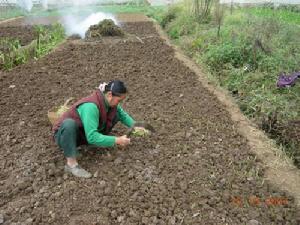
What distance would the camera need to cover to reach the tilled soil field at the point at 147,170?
11.6ft

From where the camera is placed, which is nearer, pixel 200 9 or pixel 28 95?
pixel 28 95

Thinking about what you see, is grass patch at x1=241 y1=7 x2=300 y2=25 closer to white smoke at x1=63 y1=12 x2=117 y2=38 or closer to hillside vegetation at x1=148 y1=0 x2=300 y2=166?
hillside vegetation at x1=148 y1=0 x2=300 y2=166

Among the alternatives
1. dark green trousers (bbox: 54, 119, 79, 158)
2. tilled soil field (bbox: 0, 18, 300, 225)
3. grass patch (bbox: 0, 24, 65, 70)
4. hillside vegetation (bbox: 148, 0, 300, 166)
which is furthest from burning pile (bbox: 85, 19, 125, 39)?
dark green trousers (bbox: 54, 119, 79, 158)

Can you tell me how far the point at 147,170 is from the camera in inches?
165

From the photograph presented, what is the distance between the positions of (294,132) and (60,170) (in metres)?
2.66

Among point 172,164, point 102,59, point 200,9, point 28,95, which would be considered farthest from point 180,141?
point 200,9

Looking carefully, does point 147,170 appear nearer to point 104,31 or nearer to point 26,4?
point 104,31

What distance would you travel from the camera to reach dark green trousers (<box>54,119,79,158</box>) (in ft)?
13.4

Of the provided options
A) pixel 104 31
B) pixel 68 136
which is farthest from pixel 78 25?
pixel 68 136

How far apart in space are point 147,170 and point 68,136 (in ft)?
2.70

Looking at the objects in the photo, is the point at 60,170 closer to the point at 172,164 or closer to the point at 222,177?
the point at 172,164

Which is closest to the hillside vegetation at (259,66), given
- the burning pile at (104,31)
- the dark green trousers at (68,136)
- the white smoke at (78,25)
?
the burning pile at (104,31)

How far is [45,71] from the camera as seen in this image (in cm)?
789

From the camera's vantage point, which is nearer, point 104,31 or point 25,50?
point 25,50
